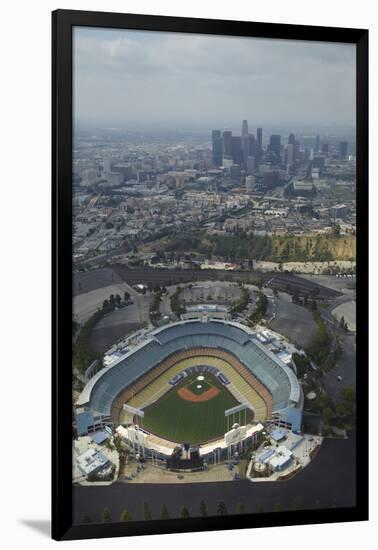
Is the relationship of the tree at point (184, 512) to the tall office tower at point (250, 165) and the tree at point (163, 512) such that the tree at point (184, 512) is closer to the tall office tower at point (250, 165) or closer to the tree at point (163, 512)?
the tree at point (163, 512)

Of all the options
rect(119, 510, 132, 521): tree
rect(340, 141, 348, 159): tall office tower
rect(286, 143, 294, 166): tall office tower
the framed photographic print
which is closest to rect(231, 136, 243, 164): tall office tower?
the framed photographic print

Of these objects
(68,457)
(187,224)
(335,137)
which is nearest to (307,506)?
(68,457)

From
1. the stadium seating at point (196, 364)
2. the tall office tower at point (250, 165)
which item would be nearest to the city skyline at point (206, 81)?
the tall office tower at point (250, 165)

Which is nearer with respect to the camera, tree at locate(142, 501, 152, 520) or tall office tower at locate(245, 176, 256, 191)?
tree at locate(142, 501, 152, 520)

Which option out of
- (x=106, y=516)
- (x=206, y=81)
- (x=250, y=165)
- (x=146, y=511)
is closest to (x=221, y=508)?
(x=146, y=511)

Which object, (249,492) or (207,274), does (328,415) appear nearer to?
(249,492)

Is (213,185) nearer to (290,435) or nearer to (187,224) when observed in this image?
(187,224)

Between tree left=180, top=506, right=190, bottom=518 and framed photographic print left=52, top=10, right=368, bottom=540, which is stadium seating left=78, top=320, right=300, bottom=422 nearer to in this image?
framed photographic print left=52, top=10, right=368, bottom=540
